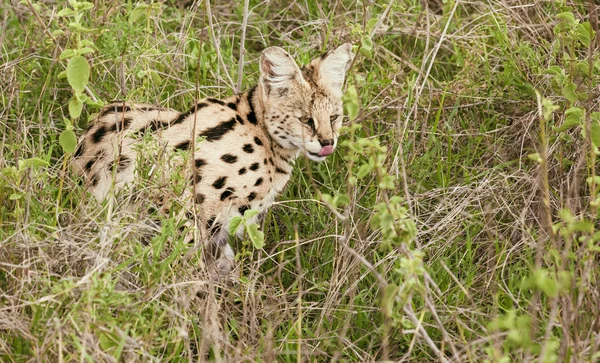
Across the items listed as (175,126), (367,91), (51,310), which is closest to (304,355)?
(51,310)

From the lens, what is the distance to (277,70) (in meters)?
4.77

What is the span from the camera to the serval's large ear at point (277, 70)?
4691mm

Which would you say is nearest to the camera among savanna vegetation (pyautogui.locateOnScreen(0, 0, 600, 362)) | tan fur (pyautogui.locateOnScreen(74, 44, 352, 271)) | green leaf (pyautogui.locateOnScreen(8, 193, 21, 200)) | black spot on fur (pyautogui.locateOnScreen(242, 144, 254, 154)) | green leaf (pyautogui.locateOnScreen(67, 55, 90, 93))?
savanna vegetation (pyautogui.locateOnScreen(0, 0, 600, 362))

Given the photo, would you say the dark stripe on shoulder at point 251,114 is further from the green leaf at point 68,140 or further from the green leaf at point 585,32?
the green leaf at point 585,32

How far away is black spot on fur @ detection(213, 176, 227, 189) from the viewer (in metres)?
4.46

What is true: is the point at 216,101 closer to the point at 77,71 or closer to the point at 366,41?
the point at 366,41

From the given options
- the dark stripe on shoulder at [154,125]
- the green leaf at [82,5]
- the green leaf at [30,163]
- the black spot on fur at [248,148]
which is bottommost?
the black spot on fur at [248,148]

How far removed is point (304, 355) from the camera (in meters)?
3.82

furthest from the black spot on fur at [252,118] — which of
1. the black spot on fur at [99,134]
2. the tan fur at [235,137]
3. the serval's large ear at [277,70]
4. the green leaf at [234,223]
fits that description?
the green leaf at [234,223]

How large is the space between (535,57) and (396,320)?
2367 mm

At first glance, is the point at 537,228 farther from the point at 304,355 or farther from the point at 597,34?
the point at 304,355

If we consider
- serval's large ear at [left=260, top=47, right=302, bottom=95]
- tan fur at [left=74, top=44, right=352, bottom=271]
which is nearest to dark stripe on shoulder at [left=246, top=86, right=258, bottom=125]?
tan fur at [left=74, top=44, right=352, bottom=271]

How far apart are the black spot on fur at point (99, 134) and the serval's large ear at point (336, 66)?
3.52ft

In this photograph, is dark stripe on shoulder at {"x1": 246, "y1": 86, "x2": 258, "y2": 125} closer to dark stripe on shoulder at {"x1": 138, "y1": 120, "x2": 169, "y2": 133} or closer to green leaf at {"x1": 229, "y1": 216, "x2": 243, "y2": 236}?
dark stripe on shoulder at {"x1": 138, "y1": 120, "x2": 169, "y2": 133}
